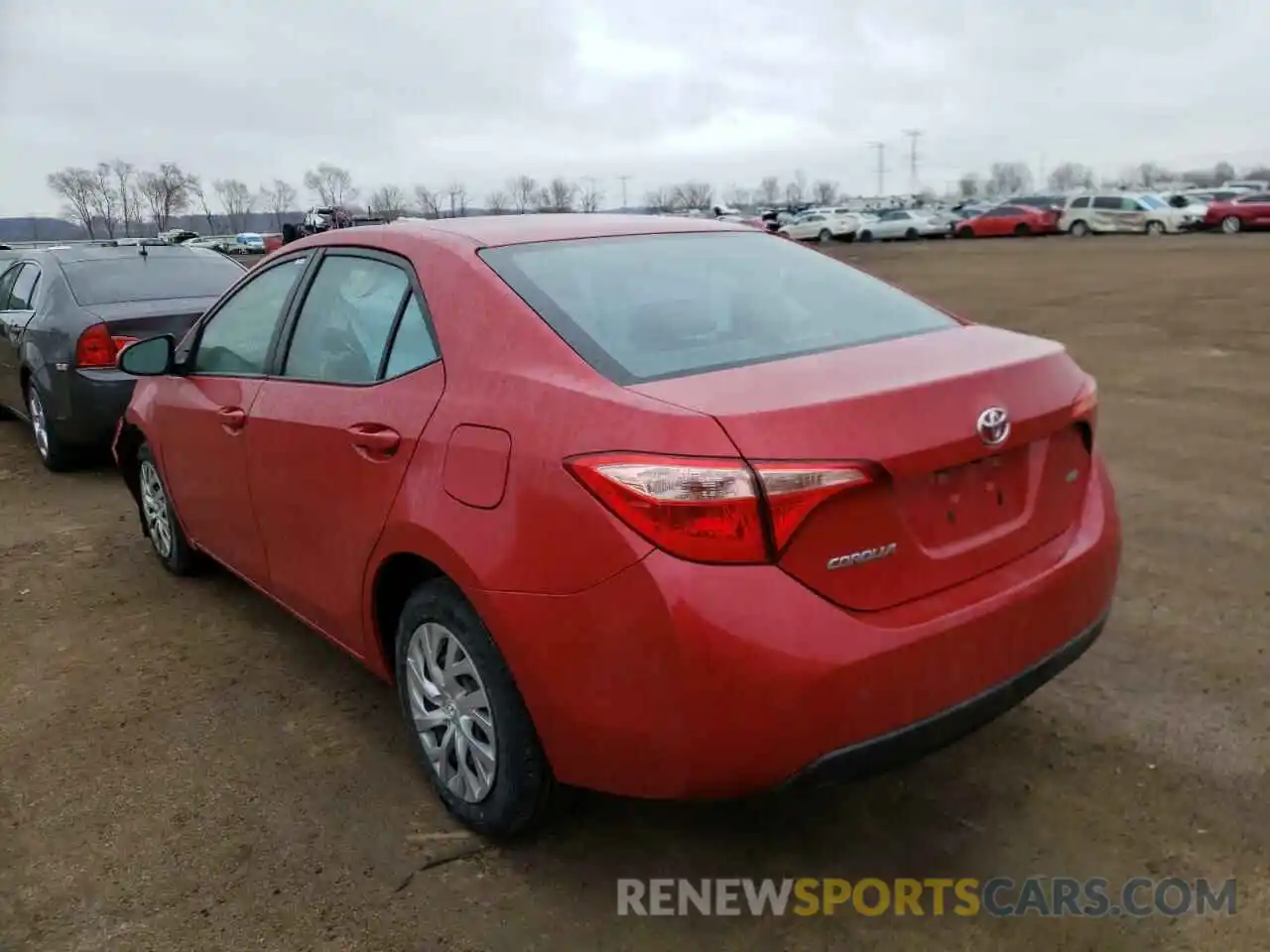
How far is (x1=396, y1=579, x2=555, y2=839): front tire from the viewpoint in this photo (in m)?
2.61

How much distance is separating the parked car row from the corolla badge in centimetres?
1

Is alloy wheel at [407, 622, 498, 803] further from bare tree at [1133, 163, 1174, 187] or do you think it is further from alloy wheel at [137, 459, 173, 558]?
bare tree at [1133, 163, 1174, 187]

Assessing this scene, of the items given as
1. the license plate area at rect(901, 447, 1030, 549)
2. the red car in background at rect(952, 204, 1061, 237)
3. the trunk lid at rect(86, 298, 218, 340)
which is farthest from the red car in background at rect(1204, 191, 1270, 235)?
the license plate area at rect(901, 447, 1030, 549)

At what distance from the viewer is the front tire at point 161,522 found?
15.9 ft

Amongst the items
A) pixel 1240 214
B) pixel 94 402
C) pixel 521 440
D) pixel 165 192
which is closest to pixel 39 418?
pixel 94 402

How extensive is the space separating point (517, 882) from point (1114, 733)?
1881 millimetres

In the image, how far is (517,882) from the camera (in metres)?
2.71

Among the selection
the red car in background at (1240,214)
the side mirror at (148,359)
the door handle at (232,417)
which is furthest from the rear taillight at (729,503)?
the red car in background at (1240,214)

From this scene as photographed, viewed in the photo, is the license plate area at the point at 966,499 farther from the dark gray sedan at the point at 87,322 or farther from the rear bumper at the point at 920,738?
the dark gray sedan at the point at 87,322

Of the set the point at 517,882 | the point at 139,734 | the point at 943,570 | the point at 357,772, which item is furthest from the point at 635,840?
the point at 139,734

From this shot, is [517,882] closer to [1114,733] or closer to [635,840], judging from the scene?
[635,840]

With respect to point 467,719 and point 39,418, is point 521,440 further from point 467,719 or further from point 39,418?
point 39,418

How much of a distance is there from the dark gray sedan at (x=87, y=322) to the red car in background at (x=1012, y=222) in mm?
40897

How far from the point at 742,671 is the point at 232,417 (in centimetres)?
243
